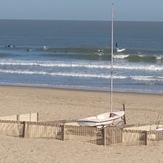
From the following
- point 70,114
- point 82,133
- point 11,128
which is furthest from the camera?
point 70,114

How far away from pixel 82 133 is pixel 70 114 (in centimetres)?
646

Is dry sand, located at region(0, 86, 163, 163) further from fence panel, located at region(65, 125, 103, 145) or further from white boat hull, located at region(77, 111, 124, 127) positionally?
white boat hull, located at region(77, 111, 124, 127)

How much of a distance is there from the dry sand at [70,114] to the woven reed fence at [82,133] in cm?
29

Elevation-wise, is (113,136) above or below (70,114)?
below

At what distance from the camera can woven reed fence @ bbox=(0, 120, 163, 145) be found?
18234mm

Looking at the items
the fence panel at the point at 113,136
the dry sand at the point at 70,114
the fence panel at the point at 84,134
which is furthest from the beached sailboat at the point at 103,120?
the fence panel at the point at 113,136

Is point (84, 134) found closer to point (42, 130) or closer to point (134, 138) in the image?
point (42, 130)

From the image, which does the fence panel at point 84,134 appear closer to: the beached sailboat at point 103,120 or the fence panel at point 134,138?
the fence panel at point 134,138

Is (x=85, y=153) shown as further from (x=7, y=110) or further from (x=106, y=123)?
(x=7, y=110)

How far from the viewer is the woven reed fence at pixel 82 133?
18234 millimetres

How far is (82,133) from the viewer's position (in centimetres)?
1862

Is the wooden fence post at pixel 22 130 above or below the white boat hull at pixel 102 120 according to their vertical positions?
below

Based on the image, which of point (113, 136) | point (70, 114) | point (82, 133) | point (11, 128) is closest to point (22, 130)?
point (11, 128)

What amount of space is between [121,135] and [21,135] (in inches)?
124
